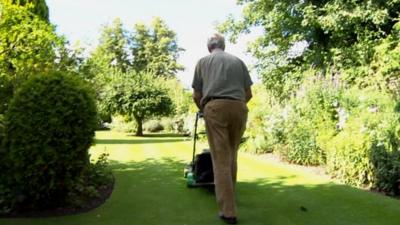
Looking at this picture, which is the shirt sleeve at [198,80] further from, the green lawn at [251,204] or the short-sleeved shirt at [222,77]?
the green lawn at [251,204]

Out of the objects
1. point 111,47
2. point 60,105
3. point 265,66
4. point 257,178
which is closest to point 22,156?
point 60,105

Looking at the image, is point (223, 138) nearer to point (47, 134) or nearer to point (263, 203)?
point (263, 203)

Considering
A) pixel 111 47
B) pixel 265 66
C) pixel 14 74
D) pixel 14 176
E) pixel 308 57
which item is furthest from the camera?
pixel 111 47

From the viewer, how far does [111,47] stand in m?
55.3

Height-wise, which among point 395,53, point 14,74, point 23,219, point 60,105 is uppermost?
point 395,53

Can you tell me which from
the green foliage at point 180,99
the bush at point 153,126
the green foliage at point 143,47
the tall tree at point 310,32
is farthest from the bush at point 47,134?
the green foliage at point 143,47

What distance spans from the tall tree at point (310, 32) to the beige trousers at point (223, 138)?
844 centimetres

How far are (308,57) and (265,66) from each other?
98.7 inches

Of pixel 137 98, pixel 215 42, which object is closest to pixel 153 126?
pixel 137 98

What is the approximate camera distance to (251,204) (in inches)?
220

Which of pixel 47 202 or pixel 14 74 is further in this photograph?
pixel 14 74

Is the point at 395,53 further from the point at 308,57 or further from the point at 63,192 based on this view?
the point at 63,192

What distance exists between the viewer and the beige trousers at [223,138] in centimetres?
469

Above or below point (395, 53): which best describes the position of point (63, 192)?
below
